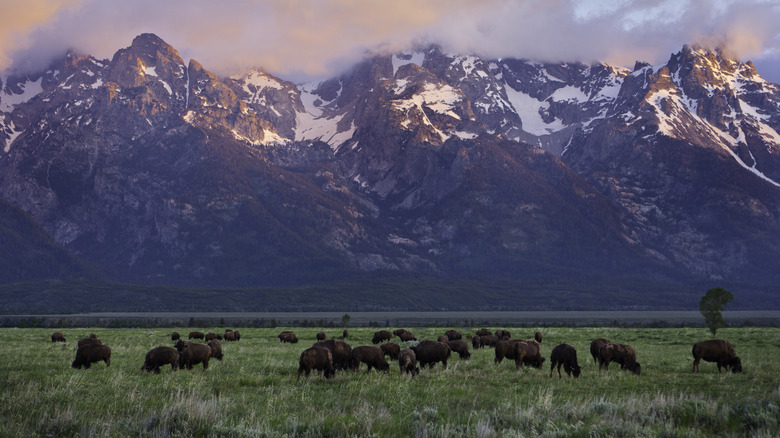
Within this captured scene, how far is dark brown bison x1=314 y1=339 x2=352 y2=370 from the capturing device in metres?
28.2

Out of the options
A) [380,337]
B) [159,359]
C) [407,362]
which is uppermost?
[407,362]

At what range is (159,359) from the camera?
2777 centimetres

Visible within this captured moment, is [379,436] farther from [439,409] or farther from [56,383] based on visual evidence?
[56,383]

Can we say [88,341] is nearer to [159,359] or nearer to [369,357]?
[159,359]

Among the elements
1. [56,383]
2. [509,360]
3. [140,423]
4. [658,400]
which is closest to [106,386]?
[56,383]

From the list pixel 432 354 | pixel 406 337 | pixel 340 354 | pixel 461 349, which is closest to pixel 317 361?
pixel 340 354

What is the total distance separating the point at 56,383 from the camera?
2102cm

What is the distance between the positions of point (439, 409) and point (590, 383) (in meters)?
11.3

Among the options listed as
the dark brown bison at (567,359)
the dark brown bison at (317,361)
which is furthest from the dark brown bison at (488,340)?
the dark brown bison at (317,361)

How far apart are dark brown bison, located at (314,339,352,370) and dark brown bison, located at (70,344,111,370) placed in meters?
11.0

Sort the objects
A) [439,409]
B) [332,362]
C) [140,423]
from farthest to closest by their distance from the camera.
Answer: [332,362]
[439,409]
[140,423]

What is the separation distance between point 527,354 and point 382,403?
16.3m

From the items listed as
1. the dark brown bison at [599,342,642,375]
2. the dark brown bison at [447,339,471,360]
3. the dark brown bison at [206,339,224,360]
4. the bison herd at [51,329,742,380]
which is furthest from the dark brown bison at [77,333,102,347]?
the dark brown bison at [599,342,642,375]

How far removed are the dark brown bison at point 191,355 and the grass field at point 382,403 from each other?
1.32 meters
